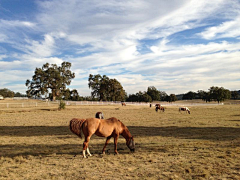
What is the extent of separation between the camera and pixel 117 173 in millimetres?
6527

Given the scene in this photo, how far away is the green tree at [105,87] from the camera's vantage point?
8358 centimetres

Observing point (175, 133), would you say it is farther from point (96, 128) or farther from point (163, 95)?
point (163, 95)

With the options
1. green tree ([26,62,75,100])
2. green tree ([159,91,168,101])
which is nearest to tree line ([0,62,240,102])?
green tree ([26,62,75,100])

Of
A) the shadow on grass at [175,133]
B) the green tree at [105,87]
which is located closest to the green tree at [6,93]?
the green tree at [105,87]

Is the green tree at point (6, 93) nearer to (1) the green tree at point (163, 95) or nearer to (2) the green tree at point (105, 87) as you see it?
(2) the green tree at point (105, 87)

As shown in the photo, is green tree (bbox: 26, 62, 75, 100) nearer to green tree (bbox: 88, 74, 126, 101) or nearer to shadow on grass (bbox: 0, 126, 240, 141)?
green tree (bbox: 88, 74, 126, 101)

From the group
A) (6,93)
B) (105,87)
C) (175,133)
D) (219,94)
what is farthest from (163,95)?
(175,133)

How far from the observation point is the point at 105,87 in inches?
3302

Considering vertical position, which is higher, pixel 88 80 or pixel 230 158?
pixel 88 80

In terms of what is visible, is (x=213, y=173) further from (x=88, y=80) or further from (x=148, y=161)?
(x=88, y=80)

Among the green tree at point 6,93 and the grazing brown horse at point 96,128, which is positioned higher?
the green tree at point 6,93

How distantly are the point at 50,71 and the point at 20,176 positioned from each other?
227 feet

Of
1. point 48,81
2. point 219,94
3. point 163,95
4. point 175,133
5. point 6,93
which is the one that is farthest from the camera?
point 163,95

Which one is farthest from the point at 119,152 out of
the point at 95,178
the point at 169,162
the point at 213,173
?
the point at 213,173
